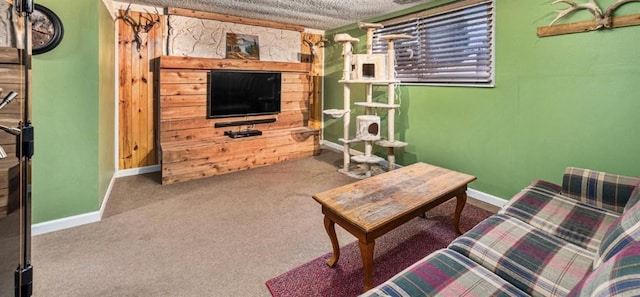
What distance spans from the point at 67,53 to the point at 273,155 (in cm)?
255

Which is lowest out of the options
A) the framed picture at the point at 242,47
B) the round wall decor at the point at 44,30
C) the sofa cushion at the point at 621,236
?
the sofa cushion at the point at 621,236

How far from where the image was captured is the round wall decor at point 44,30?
6.98ft

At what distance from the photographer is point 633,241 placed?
39.2 inches

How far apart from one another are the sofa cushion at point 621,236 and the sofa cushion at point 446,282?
0.32m

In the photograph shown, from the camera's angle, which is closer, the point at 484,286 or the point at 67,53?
the point at 484,286

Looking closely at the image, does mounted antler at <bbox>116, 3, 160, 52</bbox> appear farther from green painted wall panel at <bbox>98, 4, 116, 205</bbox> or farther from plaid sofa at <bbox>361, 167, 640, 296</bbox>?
plaid sofa at <bbox>361, 167, 640, 296</bbox>

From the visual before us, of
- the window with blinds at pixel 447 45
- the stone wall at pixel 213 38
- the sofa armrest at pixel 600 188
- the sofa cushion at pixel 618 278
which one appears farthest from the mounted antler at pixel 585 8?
the stone wall at pixel 213 38

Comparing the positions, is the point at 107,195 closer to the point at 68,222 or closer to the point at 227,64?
the point at 68,222

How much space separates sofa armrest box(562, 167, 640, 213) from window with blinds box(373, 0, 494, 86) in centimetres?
132

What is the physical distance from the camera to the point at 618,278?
755 millimetres

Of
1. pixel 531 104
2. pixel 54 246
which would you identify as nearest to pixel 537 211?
pixel 531 104

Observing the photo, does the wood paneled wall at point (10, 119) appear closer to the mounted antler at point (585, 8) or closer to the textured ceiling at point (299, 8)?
the textured ceiling at point (299, 8)

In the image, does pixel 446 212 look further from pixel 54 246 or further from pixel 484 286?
pixel 54 246

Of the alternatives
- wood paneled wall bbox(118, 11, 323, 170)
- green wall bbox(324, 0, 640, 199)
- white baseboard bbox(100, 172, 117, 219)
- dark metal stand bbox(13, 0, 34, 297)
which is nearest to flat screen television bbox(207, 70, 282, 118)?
wood paneled wall bbox(118, 11, 323, 170)
